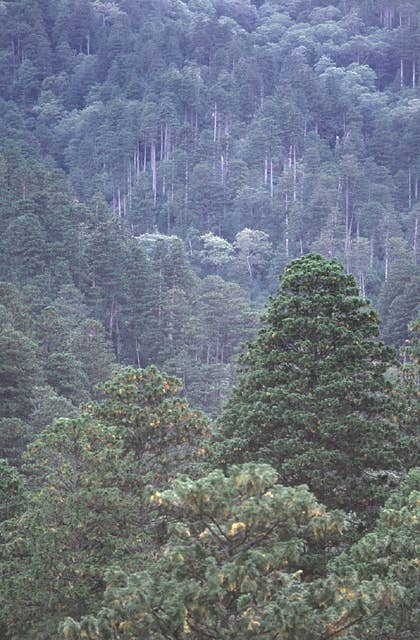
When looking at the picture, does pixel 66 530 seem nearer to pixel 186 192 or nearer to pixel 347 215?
pixel 347 215

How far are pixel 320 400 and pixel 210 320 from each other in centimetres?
4077

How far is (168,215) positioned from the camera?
278 feet

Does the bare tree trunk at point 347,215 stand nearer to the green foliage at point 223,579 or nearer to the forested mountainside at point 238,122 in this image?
the forested mountainside at point 238,122

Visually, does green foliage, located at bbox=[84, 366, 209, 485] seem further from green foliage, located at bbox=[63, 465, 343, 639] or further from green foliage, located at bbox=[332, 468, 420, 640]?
green foliage, located at bbox=[63, 465, 343, 639]

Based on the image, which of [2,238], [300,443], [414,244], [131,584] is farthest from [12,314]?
[414,244]

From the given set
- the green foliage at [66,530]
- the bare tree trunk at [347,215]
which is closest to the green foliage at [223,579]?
the green foliage at [66,530]

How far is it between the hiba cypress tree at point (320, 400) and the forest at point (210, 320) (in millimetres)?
46

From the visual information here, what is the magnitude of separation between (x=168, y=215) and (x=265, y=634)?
76.4m

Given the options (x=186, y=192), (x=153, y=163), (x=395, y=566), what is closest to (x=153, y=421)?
(x=395, y=566)

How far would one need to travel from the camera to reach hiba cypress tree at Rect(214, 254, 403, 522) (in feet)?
49.8

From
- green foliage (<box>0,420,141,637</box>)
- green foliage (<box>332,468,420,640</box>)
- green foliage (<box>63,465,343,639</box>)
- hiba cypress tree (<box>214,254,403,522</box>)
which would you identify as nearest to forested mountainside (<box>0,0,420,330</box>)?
hiba cypress tree (<box>214,254,403,522</box>)

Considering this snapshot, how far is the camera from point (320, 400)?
1559cm

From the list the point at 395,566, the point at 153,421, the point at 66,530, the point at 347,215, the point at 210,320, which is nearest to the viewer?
the point at 395,566

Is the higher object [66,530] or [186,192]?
[66,530]
